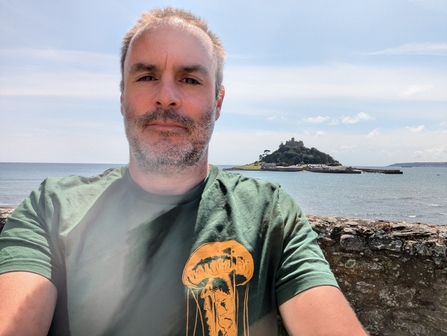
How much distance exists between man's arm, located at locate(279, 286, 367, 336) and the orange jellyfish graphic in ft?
0.56

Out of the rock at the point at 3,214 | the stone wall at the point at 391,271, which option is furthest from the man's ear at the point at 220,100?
the rock at the point at 3,214

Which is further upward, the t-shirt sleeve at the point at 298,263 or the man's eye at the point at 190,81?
the man's eye at the point at 190,81

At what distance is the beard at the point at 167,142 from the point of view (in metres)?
1.47

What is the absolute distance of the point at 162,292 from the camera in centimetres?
119

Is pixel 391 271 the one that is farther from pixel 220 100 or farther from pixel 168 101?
pixel 168 101

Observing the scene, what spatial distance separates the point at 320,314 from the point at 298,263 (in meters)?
0.19

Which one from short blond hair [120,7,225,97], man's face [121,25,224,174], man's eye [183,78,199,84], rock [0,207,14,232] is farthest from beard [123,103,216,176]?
rock [0,207,14,232]

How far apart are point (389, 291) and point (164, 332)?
1899mm

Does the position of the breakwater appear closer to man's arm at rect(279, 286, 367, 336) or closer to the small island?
man's arm at rect(279, 286, 367, 336)

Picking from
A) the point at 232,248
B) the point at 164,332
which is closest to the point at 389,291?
the point at 232,248

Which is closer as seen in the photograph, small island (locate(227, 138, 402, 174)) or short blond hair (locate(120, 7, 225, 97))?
short blond hair (locate(120, 7, 225, 97))

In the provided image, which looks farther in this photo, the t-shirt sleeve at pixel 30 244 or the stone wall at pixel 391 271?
the stone wall at pixel 391 271

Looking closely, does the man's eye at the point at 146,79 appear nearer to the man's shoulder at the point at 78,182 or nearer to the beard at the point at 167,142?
the beard at the point at 167,142

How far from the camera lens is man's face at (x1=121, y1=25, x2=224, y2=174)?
147 centimetres
